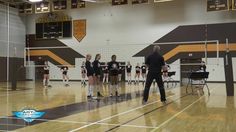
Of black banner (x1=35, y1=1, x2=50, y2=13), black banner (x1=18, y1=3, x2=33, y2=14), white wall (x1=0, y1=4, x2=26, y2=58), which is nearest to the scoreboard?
white wall (x1=0, y1=4, x2=26, y2=58)

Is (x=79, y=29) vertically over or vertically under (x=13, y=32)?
over

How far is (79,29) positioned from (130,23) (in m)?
4.76

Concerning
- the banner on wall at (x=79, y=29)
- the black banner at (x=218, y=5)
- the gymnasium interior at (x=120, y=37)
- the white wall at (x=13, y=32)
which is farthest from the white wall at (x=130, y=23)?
the white wall at (x=13, y=32)

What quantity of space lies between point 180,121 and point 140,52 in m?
19.8

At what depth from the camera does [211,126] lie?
6152 mm

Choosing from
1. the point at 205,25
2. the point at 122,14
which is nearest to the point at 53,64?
the point at 122,14

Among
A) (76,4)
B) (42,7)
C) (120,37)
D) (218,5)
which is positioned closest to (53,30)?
(42,7)

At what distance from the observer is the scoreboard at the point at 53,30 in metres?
29.1

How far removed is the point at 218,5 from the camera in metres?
21.6

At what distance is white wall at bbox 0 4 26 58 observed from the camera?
27.3 m

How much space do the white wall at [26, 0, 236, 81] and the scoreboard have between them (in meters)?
0.65

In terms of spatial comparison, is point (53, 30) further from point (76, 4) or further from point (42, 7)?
point (76, 4)

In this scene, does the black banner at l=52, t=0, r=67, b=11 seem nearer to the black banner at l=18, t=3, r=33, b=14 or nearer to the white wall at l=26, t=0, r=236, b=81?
the black banner at l=18, t=3, r=33, b=14

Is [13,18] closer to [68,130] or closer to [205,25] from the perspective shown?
[205,25]
